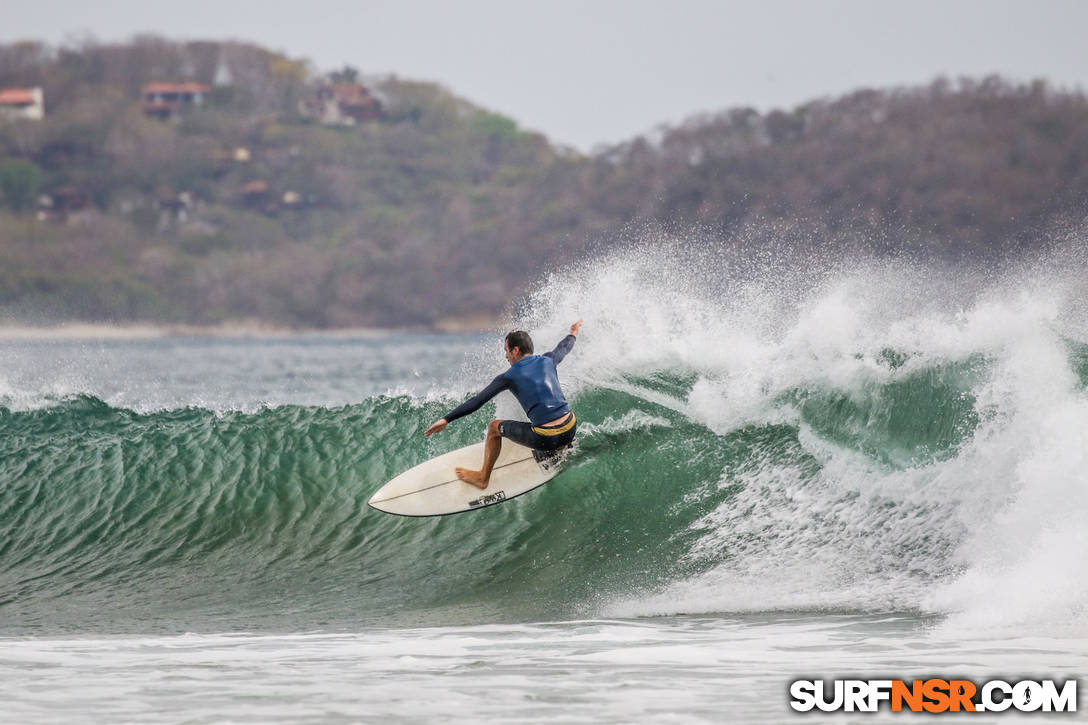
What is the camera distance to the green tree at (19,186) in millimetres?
115562

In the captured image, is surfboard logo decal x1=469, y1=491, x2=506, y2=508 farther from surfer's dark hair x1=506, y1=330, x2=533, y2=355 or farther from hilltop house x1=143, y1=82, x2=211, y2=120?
hilltop house x1=143, y1=82, x2=211, y2=120

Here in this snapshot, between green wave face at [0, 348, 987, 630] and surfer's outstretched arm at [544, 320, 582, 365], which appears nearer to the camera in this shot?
green wave face at [0, 348, 987, 630]

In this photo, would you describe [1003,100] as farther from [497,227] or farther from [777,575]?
[777,575]

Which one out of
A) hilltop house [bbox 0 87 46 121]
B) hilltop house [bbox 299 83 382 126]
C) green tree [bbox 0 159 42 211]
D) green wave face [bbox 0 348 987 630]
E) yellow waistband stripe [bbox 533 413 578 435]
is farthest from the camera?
hilltop house [bbox 299 83 382 126]

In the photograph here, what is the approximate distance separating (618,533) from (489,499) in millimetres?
988

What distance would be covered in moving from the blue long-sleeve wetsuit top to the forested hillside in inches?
2483

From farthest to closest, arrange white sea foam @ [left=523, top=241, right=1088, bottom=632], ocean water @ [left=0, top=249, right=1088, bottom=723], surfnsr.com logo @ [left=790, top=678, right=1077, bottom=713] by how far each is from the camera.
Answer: white sea foam @ [left=523, top=241, right=1088, bottom=632] → ocean water @ [left=0, top=249, right=1088, bottom=723] → surfnsr.com logo @ [left=790, top=678, right=1077, bottom=713]

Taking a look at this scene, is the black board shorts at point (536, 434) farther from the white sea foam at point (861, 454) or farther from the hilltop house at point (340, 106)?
the hilltop house at point (340, 106)

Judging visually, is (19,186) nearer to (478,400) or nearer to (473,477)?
(473,477)

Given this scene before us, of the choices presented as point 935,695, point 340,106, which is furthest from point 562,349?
point 340,106

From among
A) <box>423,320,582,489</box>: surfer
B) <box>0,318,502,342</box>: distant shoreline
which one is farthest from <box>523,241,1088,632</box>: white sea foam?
<box>0,318,502,342</box>: distant shoreline

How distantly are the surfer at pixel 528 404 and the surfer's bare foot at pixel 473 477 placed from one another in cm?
20

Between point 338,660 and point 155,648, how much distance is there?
122 centimetres

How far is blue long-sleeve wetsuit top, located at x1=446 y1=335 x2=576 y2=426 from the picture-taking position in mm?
8312
